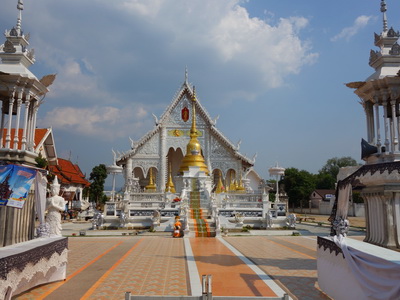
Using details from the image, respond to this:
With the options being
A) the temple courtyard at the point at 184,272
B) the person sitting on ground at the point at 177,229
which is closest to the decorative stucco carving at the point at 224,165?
the person sitting on ground at the point at 177,229

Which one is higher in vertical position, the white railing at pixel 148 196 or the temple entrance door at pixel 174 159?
the temple entrance door at pixel 174 159

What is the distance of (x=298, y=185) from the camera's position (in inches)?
2052

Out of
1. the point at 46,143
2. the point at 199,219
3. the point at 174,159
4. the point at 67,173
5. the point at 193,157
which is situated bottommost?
the point at 199,219

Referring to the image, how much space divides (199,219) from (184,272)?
33.2ft

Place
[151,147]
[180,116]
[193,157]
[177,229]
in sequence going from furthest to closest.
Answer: [180,116] → [151,147] → [193,157] → [177,229]

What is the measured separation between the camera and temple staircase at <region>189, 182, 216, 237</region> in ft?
49.8

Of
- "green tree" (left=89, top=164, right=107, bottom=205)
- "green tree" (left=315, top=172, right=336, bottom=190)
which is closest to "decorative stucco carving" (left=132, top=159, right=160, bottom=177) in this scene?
"green tree" (left=89, top=164, right=107, bottom=205)

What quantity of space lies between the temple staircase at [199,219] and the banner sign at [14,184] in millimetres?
9090

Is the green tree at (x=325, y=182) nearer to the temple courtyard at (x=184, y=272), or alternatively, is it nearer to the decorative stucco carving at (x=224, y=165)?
the decorative stucco carving at (x=224, y=165)

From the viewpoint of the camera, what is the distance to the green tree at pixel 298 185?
5138 cm

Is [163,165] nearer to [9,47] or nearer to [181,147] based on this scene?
[181,147]

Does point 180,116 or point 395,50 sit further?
point 180,116

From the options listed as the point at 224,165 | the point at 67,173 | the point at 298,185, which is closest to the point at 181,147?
the point at 224,165

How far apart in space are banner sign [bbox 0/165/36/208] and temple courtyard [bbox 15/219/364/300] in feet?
6.00
